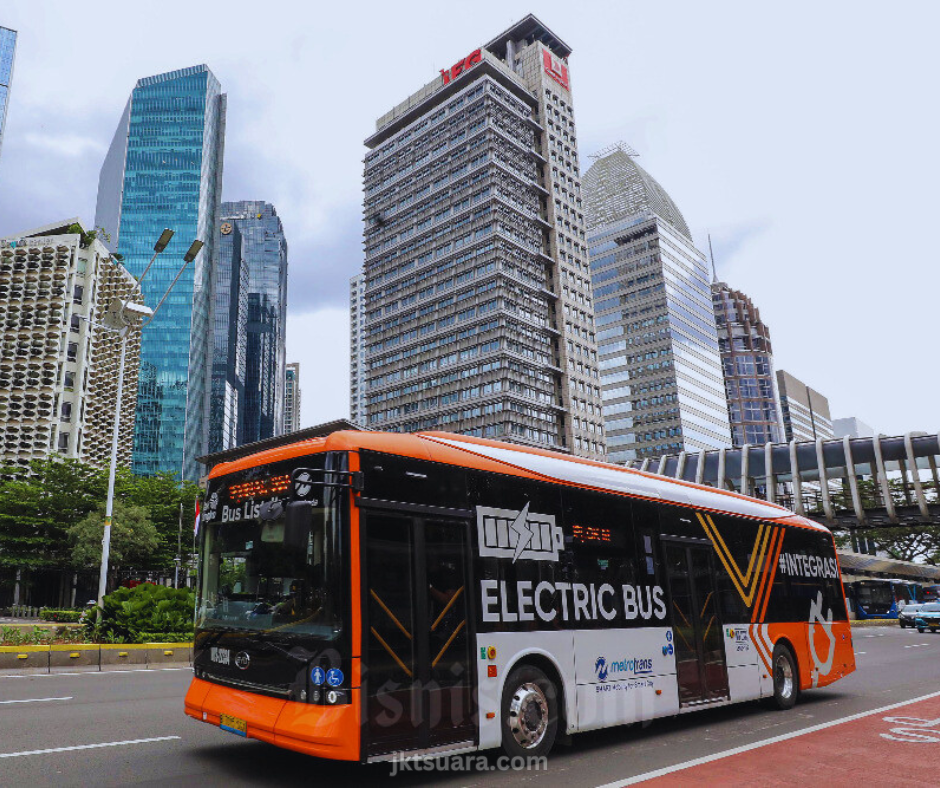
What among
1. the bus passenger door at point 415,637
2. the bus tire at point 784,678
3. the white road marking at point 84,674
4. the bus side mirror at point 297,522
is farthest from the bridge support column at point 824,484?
the bus side mirror at point 297,522

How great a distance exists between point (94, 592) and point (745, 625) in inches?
2234

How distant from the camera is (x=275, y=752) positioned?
7613 mm

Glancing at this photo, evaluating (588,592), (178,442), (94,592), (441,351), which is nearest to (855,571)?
(588,592)

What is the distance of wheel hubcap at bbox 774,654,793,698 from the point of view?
1100 cm

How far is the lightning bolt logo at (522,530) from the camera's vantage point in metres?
7.52

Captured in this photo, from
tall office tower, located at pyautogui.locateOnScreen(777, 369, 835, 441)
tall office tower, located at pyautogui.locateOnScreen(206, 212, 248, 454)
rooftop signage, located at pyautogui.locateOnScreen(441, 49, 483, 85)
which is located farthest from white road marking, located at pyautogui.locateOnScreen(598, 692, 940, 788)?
tall office tower, located at pyautogui.locateOnScreen(206, 212, 248, 454)

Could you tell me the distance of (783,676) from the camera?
36.7 ft

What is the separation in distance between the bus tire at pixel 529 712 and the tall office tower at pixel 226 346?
176654 millimetres

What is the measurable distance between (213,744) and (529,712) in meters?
3.54

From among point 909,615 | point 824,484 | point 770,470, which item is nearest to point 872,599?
point 824,484

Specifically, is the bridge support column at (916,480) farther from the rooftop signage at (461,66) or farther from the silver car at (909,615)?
the rooftop signage at (461,66)

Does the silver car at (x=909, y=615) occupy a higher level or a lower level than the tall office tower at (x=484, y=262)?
lower

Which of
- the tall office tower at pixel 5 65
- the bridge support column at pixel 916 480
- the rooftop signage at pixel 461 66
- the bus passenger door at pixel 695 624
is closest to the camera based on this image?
the bus passenger door at pixel 695 624

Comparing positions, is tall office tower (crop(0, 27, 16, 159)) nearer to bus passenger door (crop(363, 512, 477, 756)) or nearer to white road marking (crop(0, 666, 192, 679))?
white road marking (crop(0, 666, 192, 679))
